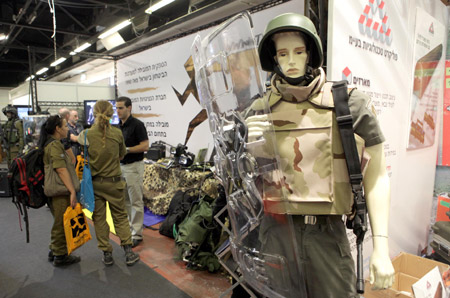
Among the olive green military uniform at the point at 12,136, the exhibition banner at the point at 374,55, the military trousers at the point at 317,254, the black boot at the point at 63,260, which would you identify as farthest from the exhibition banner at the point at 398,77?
the olive green military uniform at the point at 12,136

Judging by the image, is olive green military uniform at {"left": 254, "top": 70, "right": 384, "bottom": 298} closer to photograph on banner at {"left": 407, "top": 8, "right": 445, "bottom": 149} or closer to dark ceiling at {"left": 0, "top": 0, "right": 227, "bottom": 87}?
photograph on banner at {"left": 407, "top": 8, "right": 445, "bottom": 149}

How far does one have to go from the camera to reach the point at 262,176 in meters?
1.09

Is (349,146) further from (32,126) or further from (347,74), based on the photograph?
(32,126)

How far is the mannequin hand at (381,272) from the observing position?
1056mm

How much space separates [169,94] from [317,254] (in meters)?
4.35

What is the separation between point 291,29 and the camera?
44.9 inches

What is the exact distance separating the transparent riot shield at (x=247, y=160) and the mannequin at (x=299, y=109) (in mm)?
67

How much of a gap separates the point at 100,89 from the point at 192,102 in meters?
3.70

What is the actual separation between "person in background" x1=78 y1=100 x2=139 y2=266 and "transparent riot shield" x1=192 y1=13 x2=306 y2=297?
188 centimetres

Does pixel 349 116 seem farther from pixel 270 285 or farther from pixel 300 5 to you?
pixel 300 5

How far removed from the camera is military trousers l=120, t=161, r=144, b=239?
3307 mm

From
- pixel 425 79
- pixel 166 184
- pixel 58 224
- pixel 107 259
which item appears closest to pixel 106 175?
pixel 58 224

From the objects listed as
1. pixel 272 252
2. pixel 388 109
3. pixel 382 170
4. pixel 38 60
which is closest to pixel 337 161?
pixel 382 170

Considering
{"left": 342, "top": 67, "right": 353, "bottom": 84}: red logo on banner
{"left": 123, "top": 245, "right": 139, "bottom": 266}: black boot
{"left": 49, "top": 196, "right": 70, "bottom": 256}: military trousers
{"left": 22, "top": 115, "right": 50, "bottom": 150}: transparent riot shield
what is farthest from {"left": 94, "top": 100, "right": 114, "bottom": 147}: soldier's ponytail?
{"left": 22, "top": 115, "right": 50, "bottom": 150}: transparent riot shield
